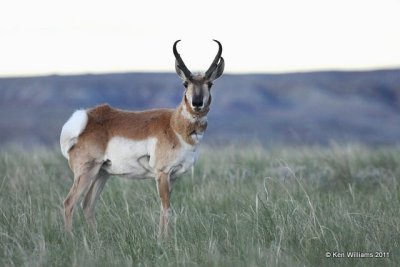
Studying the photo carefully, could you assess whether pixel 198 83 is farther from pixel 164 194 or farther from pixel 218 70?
pixel 164 194

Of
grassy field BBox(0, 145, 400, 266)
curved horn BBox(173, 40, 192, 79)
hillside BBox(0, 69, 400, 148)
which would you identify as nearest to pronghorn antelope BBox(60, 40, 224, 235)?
curved horn BBox(173, 40, 192, 79)

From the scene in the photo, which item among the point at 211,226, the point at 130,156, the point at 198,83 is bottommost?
the point at 211,226

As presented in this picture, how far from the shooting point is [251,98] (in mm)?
43062

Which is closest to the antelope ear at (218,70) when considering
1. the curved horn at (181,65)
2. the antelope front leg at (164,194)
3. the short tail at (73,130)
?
the curved horn at (181,65)

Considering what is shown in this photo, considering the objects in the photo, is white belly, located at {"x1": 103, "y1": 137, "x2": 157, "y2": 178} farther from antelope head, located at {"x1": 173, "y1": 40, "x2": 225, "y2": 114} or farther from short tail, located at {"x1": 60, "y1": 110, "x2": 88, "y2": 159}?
antelope head, located at {"x1": 173, "y1": 40, "x2": 225, "y2": 114}

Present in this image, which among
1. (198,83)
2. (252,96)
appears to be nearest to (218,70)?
(198,83)

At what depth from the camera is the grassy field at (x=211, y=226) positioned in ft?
16.6

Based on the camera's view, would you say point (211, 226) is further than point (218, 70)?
No

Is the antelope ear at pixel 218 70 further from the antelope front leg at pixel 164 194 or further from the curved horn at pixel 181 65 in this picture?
the antelope front leg at pixel 164 194

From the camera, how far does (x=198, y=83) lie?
21.2 feet

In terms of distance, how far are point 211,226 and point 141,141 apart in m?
1.15

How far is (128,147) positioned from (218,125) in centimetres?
3013

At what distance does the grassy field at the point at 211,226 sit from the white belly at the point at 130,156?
386 mm

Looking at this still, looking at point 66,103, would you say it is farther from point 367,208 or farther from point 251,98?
point 367,208
